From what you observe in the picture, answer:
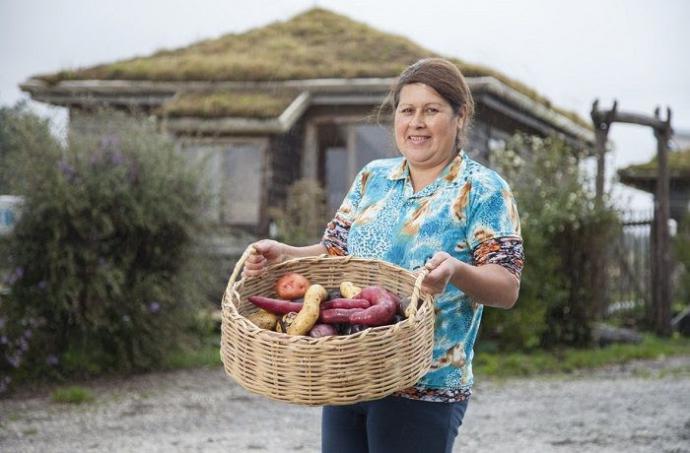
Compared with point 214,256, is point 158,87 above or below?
above

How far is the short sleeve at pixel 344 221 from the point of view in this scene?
246 cm

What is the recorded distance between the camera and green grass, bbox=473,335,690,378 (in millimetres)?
7852

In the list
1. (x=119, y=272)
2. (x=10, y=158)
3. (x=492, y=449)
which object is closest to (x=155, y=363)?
(x=119, y=272)

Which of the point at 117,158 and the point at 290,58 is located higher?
the point at 290,58

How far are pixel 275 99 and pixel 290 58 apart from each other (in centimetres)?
153

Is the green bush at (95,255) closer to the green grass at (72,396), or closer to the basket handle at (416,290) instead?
the green grass at (72,396)

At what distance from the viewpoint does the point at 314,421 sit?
227 inches

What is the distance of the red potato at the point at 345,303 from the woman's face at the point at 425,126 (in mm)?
450

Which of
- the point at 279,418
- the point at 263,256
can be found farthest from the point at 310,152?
the point at 263,256

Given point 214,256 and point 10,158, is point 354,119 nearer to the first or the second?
point 214,256

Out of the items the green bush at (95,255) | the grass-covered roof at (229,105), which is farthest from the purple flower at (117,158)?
the grass-covered roof at (229,105)

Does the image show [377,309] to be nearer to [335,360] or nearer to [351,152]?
[335,360]

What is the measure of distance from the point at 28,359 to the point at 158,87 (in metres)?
6.25

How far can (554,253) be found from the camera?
28.7 ft
